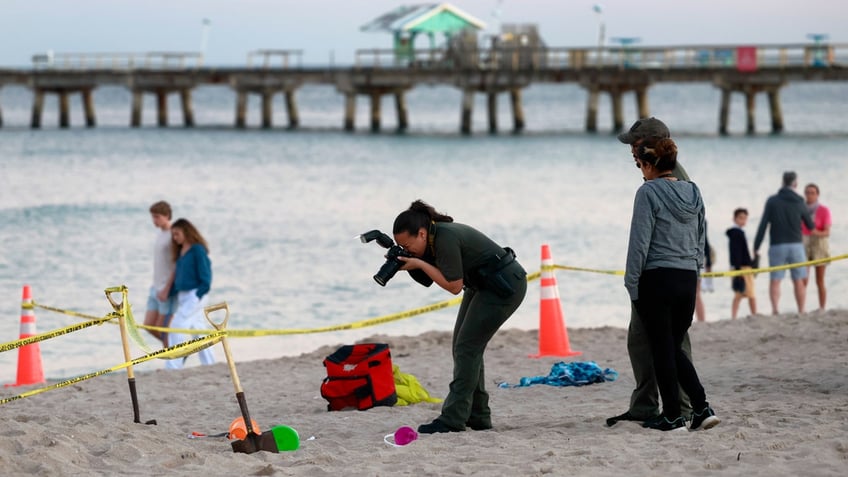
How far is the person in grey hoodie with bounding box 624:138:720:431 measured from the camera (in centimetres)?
607

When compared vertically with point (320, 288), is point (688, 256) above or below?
above

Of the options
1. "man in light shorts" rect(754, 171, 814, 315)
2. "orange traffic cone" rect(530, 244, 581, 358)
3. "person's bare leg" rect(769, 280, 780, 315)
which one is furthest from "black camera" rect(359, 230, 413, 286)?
"person's bare leg" rect(769, 280, 780, 315)

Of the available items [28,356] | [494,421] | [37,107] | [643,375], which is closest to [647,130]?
[643,375]

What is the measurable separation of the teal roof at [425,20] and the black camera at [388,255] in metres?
52.5

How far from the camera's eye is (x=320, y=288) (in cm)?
1825

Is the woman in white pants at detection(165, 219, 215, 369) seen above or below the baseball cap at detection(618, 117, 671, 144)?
below

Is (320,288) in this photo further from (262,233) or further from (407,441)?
(407,441)

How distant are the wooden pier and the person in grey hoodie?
143ft

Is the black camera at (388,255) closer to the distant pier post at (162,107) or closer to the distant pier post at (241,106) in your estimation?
the distant pier post at (241,106)

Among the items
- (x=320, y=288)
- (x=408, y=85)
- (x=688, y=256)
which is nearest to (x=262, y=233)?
(x=320, y=288)

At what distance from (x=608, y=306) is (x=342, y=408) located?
8438 mm

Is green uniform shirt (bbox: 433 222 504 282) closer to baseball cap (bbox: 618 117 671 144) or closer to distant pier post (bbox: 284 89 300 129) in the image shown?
baseball cap (bbox: 618 117 671 144)

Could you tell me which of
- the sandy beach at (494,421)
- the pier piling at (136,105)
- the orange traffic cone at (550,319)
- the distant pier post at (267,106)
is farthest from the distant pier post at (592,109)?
the orange traffic cone at (550,319)

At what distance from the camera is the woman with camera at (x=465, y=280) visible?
Result: 6.32m
